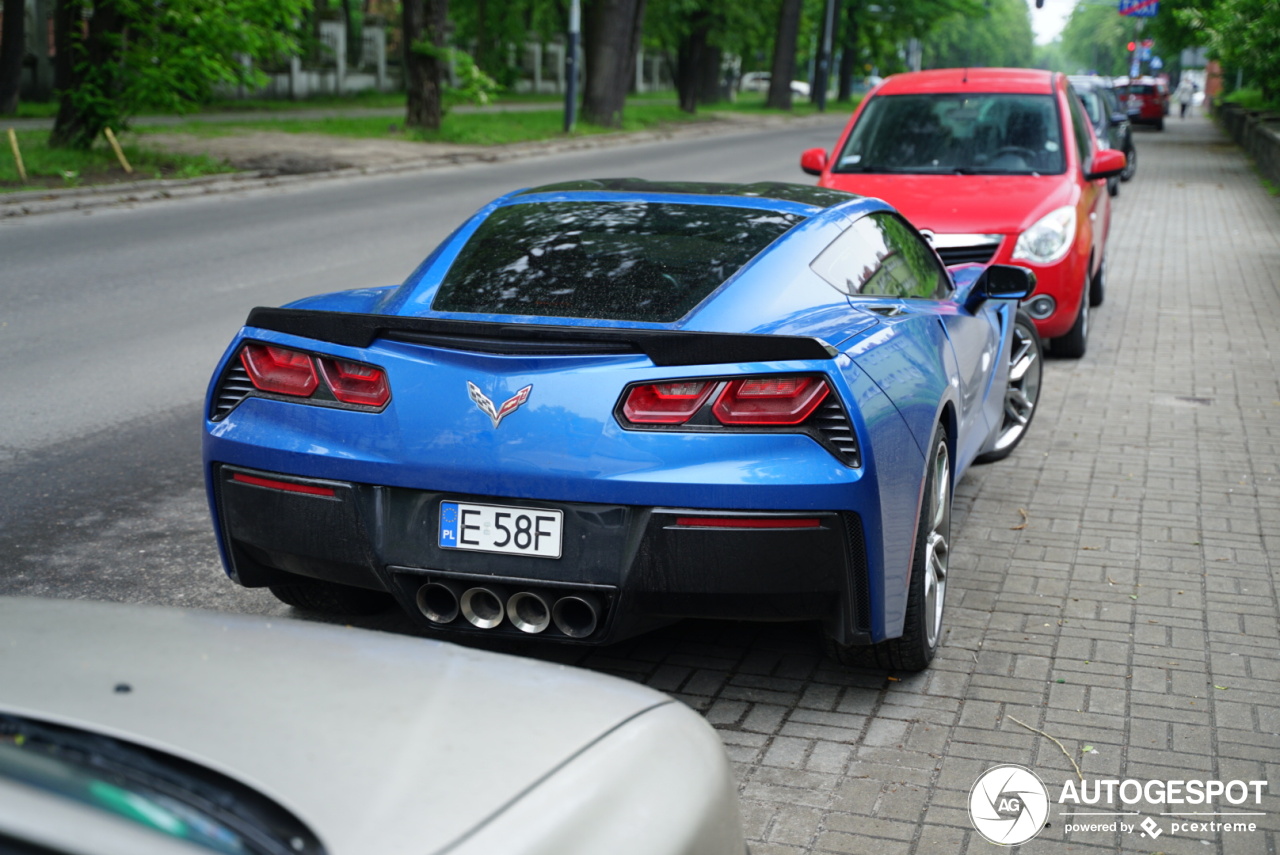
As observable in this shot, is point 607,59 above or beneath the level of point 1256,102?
above

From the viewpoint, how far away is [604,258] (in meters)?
4.23

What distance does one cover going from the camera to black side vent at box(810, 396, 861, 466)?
3.48 m

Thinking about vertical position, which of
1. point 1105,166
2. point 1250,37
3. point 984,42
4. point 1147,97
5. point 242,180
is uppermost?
point 1250,37

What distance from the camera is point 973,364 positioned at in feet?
16.9

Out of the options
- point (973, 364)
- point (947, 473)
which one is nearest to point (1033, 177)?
point (973, 364)

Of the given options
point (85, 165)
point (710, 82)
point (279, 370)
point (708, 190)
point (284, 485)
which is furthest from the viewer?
point (710, 82)

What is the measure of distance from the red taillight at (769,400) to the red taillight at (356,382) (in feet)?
2.89

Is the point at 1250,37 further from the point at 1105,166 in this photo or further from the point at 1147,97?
the point at 1105,166

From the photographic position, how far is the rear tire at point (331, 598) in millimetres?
4305

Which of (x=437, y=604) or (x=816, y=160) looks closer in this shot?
(x=437, y=604)

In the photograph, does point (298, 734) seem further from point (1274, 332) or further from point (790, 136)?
point (790, 136)

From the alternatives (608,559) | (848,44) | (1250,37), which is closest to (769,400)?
(608,559)

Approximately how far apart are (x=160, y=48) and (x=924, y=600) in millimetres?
16224

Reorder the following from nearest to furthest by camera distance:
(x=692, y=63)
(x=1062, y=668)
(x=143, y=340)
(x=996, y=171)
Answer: (x=1062, y=668) → (x=143, y=340) → (x=996, y=171) → (x=692, y=63)
